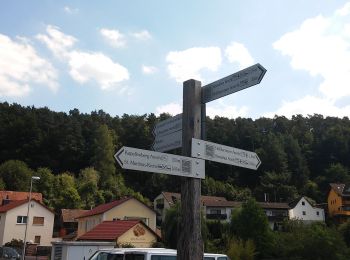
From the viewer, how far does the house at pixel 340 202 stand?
8388 centimetres

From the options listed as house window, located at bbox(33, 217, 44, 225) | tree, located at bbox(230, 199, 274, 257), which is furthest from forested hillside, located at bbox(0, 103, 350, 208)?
tree, located at bbox(230, 199, 274, 257)

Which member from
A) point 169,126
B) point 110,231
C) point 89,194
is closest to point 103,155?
point 89,194

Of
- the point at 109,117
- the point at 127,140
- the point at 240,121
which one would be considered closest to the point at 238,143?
the point at 240,121

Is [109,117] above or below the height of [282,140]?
above

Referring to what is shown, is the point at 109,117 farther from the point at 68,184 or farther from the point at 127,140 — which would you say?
the point at 68,184

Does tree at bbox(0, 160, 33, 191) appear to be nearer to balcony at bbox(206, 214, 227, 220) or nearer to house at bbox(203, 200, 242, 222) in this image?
house at bbox(203, 200, 242, 222)

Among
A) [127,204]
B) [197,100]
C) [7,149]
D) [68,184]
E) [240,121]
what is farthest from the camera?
[240,121]

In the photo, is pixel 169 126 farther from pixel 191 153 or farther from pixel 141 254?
pixel 141 254

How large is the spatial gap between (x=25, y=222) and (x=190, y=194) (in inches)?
2208

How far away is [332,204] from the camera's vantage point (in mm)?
89125

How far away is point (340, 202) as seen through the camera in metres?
84.4

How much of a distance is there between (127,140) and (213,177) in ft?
→ 76.4

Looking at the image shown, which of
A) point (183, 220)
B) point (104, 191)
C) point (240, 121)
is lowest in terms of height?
point (183, 220)

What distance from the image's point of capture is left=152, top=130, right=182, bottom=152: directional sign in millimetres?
6598
